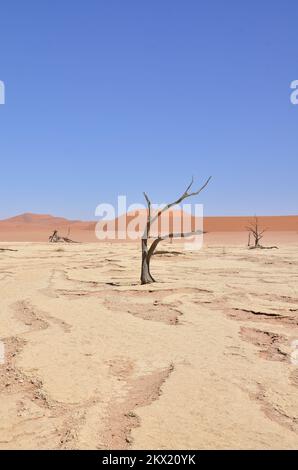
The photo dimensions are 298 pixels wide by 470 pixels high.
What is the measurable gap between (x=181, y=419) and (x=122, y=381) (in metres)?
0.83

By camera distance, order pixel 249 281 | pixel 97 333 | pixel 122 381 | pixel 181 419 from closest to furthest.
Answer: pixel 181 419
pixel 122 381
pixel 97 333
pixel 249 281

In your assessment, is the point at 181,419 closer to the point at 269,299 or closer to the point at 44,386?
the point at 44,386

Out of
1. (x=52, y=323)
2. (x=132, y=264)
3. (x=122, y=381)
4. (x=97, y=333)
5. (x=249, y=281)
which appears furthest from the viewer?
(x=132, y=264)

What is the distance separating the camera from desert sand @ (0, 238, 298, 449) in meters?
2.81

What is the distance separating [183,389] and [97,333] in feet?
6.18

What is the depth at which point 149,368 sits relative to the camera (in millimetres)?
3973

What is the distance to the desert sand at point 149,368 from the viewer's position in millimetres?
2809

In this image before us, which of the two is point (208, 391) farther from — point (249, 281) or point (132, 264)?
point (132, 264)

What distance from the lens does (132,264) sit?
42.0ft

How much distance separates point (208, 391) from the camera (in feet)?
11.2
